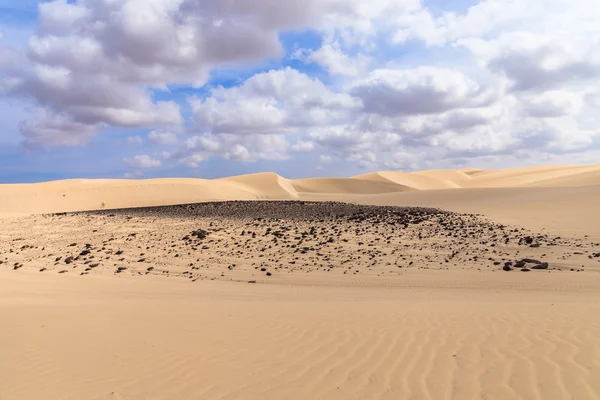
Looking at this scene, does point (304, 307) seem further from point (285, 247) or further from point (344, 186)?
point (344, 186)

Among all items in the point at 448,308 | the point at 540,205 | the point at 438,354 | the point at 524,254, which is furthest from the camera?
the point at 540,205

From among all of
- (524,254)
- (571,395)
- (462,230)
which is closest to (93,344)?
(571,395)

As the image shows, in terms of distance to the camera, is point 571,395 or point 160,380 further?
point 160,380

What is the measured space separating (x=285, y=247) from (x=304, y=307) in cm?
734

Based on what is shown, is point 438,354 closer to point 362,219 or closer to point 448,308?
point 448,308

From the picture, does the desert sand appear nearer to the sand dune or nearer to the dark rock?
the dark rock

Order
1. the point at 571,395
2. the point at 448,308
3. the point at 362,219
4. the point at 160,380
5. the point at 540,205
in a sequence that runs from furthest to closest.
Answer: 1. the point at 540,205
2. the point at 362,219
3. the point at 448,308
4. the point at 160,380
5. the point at 571,395

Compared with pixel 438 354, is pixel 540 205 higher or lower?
higher

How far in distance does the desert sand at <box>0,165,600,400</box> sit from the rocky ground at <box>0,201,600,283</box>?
4.0 inches

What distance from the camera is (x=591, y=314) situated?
7672 mm

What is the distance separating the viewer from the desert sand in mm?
5145

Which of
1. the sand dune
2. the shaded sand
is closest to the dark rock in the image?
the shaded sand

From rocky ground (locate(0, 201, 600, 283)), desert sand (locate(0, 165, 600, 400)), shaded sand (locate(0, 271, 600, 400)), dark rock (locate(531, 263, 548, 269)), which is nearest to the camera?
shaded sand (locate(0, 271, 600, 400))

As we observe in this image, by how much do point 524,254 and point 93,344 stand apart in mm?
12616
